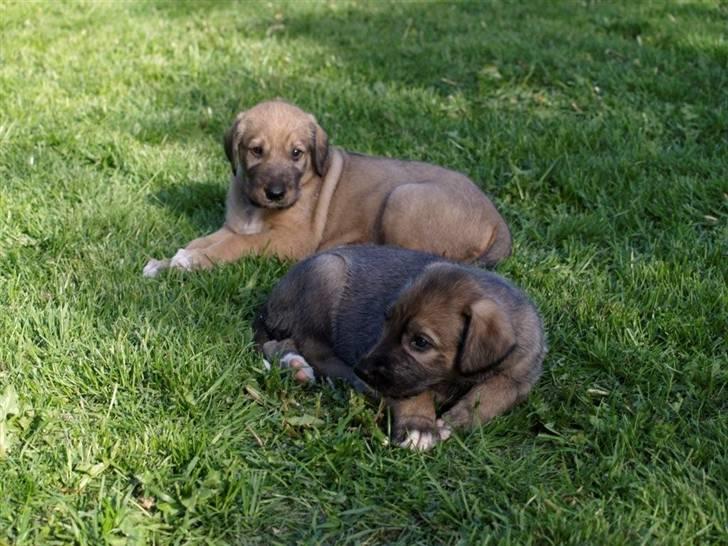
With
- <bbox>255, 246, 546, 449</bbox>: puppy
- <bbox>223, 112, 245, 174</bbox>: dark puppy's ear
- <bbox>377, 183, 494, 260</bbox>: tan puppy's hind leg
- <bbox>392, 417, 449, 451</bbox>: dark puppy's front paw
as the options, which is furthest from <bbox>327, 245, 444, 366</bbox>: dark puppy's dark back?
<bbox>223, 112, 245, 174</bbox>: dark puppy's ear

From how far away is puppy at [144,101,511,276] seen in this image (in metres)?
5.25

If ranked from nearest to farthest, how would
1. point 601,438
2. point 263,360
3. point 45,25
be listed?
point 601,438
point 263,360
point 45,25

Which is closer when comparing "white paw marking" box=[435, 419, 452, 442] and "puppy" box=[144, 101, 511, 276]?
"white paw marking" box=[435, 419, 452, 442]

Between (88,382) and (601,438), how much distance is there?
7.16 ft

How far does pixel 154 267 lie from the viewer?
16.1ft

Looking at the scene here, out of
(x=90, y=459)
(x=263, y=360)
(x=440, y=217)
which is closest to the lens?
(x=90, y=459)

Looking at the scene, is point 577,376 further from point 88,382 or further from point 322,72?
point 322,72

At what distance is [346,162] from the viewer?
5.94 meters

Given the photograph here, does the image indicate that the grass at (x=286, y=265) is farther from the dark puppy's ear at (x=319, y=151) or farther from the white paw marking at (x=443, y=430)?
the dark puppy's ear at (x=319, y=151)

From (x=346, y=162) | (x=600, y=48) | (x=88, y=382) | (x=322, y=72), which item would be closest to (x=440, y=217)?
(x=346, y=162)

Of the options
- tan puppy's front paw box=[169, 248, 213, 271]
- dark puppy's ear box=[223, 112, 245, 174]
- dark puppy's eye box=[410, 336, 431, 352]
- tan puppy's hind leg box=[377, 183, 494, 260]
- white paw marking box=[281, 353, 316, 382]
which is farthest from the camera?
dark puppy's ear box=[223, 112, 245, 174]

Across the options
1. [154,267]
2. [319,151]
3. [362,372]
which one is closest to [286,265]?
[154,267]

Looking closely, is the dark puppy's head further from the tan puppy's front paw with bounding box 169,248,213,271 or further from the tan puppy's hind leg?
the tan puppy's front paw with bounding box 169,248,213,271

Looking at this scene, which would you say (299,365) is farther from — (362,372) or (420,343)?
(420,343)
